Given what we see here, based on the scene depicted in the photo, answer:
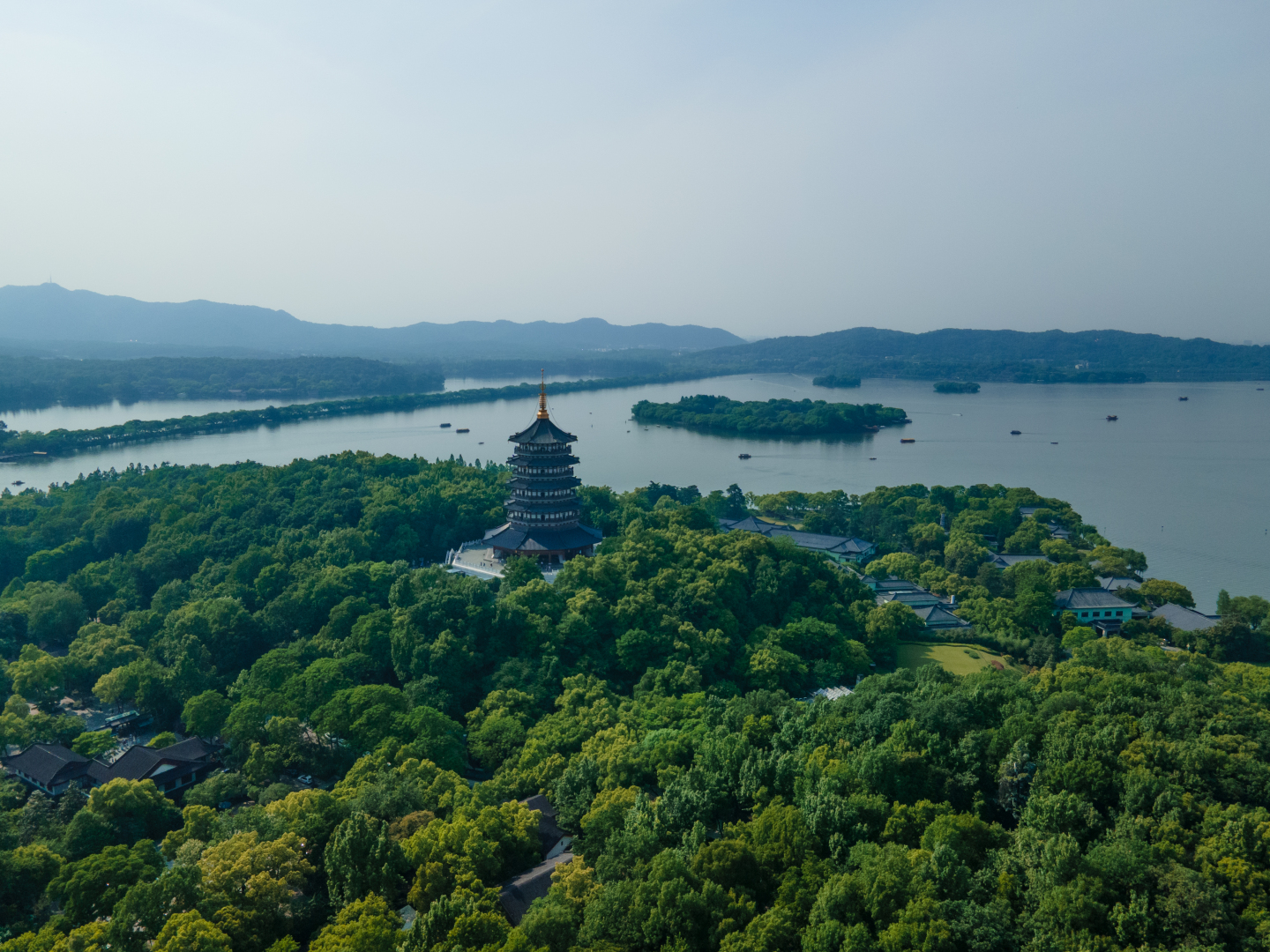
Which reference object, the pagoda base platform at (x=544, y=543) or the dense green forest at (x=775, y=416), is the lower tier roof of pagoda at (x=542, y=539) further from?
the dense green forest at (x=775, y=416)

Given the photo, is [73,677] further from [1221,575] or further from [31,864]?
[1221,575]

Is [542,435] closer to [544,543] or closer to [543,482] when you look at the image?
[543,482]

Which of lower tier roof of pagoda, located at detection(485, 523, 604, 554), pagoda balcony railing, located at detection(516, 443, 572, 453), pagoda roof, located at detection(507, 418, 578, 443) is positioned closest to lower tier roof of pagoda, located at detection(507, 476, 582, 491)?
pagoda balcony railing, located at detection(516, 443, 572, 453)

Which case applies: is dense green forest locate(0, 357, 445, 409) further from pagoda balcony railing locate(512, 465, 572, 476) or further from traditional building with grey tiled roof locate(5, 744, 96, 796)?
traditional building with grey tiled roof locate(5, 744, 96, 796)

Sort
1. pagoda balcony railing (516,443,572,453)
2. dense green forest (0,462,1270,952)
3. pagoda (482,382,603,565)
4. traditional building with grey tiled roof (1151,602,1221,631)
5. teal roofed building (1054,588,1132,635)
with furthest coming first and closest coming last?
pagoda balcony railing (516,443,572,453)
pagoda (482,382,603,565)
teal roofed building (1054,588,1132,635)
traditional building with grey tiled roof (1151,602,1221,631)
dense green forest (0,462,1270,952)

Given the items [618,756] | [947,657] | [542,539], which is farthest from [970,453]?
[618,756]
